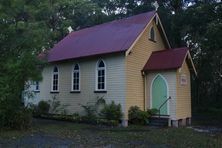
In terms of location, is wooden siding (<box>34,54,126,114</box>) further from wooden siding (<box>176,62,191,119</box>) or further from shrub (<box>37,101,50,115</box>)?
wooden siding (<box>176,62,191,119</box>)

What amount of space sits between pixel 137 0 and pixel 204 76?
11006 mm

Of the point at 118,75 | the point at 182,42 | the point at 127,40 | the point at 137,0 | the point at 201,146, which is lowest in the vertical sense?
the point at 201,146

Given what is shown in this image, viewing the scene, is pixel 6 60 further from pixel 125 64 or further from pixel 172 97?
pixel 172 97

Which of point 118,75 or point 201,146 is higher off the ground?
point 118,75

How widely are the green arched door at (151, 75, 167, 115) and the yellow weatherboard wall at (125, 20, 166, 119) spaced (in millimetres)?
761

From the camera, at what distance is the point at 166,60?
20.7 meters

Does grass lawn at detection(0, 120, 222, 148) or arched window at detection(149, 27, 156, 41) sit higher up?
arched window at detection(149, 27, 156, 41)

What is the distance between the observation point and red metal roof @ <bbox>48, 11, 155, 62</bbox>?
20.7m

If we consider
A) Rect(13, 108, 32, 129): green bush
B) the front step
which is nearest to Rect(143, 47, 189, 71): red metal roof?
the front step

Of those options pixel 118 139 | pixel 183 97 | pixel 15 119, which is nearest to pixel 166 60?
pixel 183 97

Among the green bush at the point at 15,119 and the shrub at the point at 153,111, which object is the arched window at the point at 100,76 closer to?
the shrub at the point at 153,111

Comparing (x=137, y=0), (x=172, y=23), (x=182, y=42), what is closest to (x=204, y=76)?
(x=182, y=42)

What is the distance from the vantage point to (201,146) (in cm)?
1215

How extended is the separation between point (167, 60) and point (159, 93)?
2.10m
